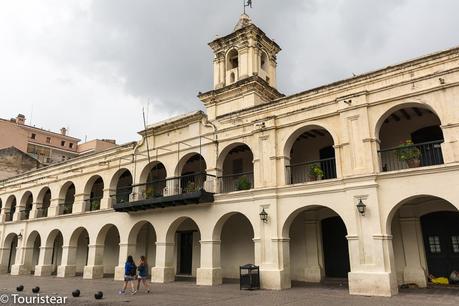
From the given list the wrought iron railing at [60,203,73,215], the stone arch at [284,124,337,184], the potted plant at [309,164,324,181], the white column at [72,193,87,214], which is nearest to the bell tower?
the stone arch at [284,124,337,184]

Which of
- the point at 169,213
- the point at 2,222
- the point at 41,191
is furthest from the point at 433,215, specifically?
the point at 2,222

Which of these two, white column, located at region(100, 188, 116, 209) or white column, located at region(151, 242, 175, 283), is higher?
white column, located at region(100, 188, 116, 209)

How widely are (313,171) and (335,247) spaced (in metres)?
4.23

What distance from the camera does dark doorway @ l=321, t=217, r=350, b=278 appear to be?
642 inches

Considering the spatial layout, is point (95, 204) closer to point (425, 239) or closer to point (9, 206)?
point (9, 206)

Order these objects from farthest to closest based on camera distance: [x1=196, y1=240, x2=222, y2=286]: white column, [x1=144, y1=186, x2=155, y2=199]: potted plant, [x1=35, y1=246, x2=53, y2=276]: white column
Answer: [x1=35, y1=246, x2=53, y2=276]: white column
[x1=144, y1=186, x2=155, y2=199]: potted plant
[x1=196, y1=240, x2=222, y2=286]: white column

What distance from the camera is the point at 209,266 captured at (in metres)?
16.4

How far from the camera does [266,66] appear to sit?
2284 cm

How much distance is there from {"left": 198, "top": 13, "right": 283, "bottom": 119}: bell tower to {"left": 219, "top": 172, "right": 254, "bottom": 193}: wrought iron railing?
391 cm

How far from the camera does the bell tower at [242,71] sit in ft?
66.6

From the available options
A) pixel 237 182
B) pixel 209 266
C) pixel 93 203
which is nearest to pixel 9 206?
pixel 93 203

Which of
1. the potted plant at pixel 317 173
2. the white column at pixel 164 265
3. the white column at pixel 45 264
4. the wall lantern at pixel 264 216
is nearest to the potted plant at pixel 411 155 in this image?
the potted plant at pixel 317 173

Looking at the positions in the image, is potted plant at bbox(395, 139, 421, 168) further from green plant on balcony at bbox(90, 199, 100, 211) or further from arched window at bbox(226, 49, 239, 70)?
green plant on balcony at bbox(90, 199, 100, 211)

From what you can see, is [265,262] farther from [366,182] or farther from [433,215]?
[433,215]
